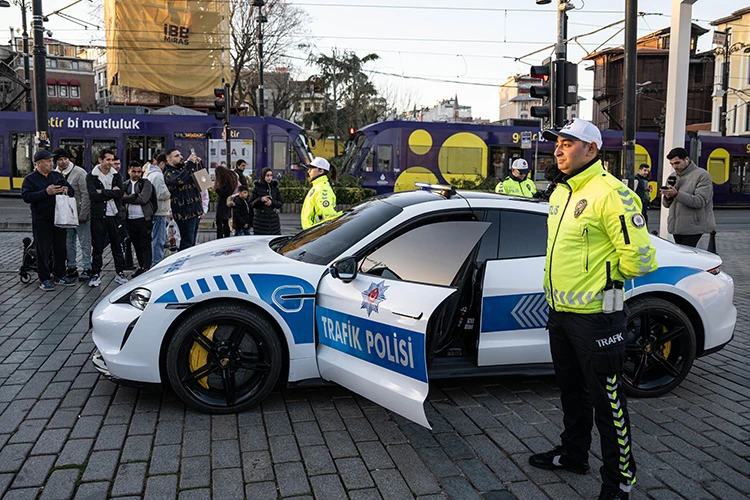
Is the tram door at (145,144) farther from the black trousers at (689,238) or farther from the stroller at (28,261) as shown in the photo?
the black trousers at (689,238)

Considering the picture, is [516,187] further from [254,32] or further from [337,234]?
[254,32]

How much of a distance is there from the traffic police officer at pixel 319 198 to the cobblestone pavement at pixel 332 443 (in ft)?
9.58

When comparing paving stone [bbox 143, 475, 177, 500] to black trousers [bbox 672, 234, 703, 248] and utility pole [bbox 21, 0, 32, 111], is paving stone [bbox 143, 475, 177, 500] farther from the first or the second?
utility pole [bbox 21, 0, 32, 111]

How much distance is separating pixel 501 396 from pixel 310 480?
1.88 metres

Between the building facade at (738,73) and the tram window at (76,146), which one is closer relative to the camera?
the tram window at (76,146)

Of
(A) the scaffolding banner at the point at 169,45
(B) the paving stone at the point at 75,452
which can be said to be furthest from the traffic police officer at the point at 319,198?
(A) the scaffolding banner at the point at 169,45

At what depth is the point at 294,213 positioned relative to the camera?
70.4 ft

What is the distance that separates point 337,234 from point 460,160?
2145cm

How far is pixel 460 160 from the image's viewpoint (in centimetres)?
2595

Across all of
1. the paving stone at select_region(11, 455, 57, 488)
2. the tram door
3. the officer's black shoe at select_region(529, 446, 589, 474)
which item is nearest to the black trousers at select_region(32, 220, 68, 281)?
the paving stone at select_region(11, 455, 57, 488)

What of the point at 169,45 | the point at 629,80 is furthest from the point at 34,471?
the point at 169,45

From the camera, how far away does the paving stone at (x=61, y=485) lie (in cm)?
338

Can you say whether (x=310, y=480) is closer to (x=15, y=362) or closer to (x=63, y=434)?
(x=63, y=434)

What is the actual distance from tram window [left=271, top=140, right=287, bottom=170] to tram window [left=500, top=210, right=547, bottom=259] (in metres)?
20.3
